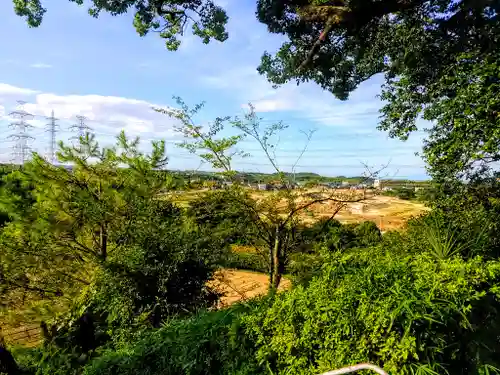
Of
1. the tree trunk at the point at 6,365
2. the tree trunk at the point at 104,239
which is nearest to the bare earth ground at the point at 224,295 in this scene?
the tree trunk at the point at 104,239

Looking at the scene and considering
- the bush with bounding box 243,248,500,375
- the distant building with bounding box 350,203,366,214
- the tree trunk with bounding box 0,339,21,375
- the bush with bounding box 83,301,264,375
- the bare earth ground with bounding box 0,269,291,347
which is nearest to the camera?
the bush with bounding box 243,248,500,375

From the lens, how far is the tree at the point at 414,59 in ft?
14.6

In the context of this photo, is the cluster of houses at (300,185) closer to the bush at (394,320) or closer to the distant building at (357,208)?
the distant building at (357,208)

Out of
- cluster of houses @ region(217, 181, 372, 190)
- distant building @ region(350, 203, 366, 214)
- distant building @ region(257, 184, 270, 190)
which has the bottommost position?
distant building @ region(350, 203, 366, 214)

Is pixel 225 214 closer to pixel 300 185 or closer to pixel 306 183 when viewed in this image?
pixel 300 185

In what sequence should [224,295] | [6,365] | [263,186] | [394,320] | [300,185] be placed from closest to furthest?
[394,320], [6,365], [224,295], [300,185], [263,186]

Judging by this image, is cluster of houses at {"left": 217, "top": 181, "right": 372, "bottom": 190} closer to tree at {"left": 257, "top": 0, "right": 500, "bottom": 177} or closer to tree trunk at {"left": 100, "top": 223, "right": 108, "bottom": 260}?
tree at {"left": 257, "top": 0, "right": 500, "bottom": 177}

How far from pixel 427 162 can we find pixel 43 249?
6740 millimetres

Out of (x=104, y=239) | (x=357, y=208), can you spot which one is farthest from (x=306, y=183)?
(x=104, y=239)

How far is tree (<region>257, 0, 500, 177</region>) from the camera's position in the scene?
4461 millimetres

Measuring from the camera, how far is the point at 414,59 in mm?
5750

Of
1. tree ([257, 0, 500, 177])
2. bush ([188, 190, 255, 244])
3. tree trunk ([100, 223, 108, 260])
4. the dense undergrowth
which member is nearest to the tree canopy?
tree ([257, 0, 500, 177])

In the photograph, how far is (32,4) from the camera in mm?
5578

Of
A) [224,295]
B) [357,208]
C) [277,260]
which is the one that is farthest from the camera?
[357,208]
